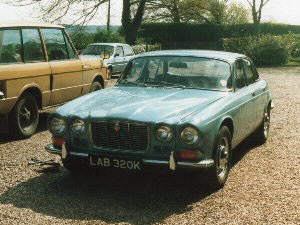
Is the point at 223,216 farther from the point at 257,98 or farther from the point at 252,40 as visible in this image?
the point at 252,40

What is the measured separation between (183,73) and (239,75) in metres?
0.89

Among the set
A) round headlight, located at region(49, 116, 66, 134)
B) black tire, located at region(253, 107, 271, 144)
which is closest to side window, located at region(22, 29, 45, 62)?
round headlight, located at region(49, 116, 66, 134)

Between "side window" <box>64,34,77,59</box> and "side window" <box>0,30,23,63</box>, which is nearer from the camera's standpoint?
"side window" <box>0,30,23,63</box>

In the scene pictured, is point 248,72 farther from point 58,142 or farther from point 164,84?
point 58,142

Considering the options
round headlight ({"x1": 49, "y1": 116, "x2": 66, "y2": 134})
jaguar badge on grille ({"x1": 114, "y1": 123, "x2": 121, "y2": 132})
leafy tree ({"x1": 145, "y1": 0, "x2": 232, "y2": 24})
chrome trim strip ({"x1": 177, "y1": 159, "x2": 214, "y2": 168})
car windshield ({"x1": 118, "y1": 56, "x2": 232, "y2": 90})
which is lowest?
chrome trim strip ({"x1": 177, "y1": 159, "x2": 214, "y2": 168})

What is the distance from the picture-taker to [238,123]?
587 centimetres

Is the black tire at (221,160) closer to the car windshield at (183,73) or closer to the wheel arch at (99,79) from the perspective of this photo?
the car windshield at (183,73)

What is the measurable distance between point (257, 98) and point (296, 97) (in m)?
7.70

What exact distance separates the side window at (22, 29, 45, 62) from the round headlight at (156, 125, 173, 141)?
161 inches

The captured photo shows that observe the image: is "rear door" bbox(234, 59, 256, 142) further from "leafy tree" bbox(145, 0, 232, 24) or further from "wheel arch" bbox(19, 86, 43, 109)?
"leafy tree" bbox(145, 0, 232, 24)

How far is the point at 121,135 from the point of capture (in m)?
4.86

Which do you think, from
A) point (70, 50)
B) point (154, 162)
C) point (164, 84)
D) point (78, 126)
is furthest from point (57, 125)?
point (70, 50)

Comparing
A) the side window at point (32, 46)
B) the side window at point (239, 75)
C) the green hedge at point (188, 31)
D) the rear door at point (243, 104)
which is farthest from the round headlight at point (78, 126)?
the green hedge at point (188, 31)

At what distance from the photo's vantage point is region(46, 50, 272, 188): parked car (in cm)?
470
